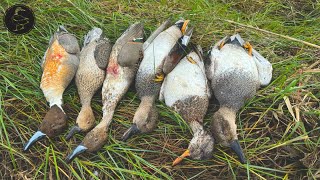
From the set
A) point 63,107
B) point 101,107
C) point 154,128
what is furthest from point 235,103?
point 63,107

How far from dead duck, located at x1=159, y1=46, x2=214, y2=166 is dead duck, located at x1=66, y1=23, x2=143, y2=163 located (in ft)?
1.29

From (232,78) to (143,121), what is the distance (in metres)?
0.95

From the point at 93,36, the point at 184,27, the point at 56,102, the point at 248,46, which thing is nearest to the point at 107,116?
the point at 56,102

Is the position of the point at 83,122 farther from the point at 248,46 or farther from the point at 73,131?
the point at 248,46

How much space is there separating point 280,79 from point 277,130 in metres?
0.60

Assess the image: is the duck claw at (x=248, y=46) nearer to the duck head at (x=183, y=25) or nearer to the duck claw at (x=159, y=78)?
the duck head at (x=183, y=25)

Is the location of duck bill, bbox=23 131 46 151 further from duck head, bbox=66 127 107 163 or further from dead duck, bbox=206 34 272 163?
dead duck, bbox=206 34 272 163

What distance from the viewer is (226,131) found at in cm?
386

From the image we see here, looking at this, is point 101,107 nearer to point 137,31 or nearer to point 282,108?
point 137,31

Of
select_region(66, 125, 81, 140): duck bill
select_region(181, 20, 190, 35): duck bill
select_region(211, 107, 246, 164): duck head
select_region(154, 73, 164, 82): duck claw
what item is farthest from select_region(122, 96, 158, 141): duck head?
select_region(181, 20, 190, 35): duck bill

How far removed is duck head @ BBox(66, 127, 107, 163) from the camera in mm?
3766

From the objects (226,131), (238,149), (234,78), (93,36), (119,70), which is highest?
(93,36)

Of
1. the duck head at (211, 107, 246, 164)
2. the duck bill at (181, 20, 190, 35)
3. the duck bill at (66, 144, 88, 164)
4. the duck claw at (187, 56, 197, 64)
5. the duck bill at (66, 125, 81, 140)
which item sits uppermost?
the duck bill at (181, 20, 190, 35)

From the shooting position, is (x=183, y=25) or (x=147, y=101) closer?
(x=147, y=101)
